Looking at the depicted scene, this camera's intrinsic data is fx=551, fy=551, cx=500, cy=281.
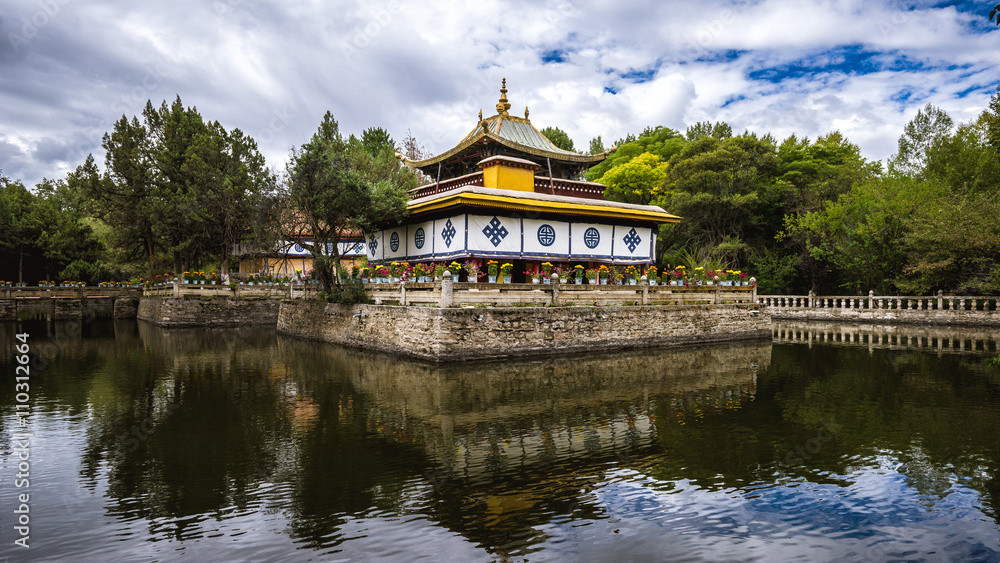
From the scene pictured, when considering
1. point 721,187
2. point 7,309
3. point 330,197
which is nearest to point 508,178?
point 330,197

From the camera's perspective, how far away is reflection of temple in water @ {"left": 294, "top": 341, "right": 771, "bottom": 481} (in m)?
9.16

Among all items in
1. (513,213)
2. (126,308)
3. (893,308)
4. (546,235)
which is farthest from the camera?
(126,308)

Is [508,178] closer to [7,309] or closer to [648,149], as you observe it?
[648,149]

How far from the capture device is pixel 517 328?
1839cm

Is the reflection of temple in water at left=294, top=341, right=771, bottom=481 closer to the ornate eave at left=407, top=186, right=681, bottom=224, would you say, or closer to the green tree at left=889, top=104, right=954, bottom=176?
the ornate eave at left=407, top=186, right=681, bottom=224

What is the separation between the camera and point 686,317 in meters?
22.9

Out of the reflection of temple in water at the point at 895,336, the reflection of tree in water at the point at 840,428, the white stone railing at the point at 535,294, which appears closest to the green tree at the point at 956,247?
the reflection of temple in water at the point at 895,336

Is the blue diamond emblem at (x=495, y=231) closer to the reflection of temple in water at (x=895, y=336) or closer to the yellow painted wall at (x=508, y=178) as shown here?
the yellow painted wall at (x=508, y=178)

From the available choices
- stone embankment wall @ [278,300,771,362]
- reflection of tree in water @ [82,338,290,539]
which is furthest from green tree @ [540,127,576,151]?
reflection of tree in water @ [82,338,290,539]

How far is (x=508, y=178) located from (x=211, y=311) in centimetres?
1815

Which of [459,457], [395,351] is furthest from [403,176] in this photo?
[459,457]

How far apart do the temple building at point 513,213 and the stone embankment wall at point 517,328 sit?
4.67 metres

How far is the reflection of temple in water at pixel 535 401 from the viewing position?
9164mm

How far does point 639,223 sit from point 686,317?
5.94m
